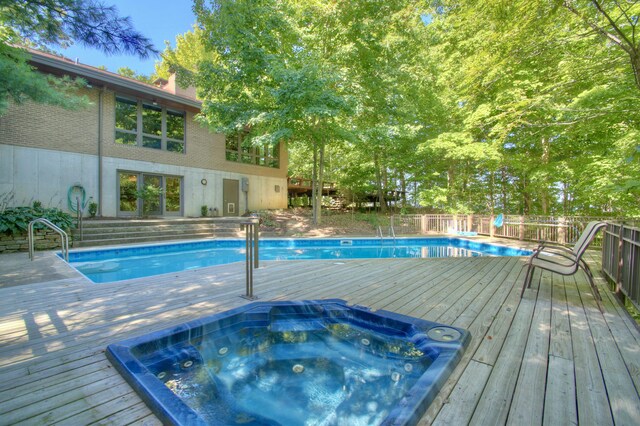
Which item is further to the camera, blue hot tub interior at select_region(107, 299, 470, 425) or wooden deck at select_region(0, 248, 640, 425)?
blue hot tub interior at select_region(107, 299, 470, 425)

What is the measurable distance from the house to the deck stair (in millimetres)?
1523

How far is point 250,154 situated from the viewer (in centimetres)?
1491

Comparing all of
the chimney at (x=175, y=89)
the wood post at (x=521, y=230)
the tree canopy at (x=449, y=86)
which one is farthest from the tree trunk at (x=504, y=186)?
the chimney at (x=175, y=89)

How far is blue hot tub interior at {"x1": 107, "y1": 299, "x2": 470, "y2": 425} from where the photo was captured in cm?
191

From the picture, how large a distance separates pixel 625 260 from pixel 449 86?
11.0 meters

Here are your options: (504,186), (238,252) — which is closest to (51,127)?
(238,252)

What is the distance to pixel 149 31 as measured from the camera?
9.77 feet

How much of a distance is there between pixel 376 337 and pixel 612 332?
2033 mm

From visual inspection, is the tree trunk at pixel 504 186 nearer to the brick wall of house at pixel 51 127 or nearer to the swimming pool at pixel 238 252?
the swimming pool at pixel 238 252

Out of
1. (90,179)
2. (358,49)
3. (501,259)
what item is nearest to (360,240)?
(501,259)

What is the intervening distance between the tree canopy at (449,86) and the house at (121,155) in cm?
169

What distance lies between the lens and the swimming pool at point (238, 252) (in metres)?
6.84

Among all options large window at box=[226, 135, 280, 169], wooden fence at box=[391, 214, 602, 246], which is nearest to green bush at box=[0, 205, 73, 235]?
large window at box=[226, 135, 280, 169]

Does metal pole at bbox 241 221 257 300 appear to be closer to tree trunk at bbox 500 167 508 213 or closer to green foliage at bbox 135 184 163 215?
green foliage at bbox 135 184 163 215
